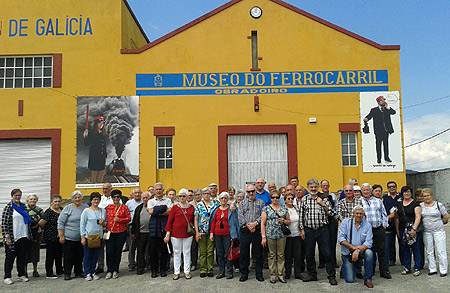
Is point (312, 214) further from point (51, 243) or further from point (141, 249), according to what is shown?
point (51, 243)

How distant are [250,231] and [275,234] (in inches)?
17.8

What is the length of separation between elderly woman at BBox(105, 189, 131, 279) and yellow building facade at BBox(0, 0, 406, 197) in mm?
5997

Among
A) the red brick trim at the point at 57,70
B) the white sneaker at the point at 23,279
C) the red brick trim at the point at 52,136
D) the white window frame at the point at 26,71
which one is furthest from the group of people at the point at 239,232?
the white window frame at the point at 26,71

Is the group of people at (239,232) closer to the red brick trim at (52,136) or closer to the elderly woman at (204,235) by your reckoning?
the elderly woman at (204,235)

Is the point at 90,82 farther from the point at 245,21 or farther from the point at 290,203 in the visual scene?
the point at 290,203

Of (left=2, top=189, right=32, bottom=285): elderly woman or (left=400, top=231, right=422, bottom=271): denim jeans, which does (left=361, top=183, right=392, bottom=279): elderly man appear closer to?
(left=400, top=231, right=422, bottom=271): denim jeans

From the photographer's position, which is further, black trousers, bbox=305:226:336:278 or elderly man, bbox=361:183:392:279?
elderly man, bbox=361:183:392:279

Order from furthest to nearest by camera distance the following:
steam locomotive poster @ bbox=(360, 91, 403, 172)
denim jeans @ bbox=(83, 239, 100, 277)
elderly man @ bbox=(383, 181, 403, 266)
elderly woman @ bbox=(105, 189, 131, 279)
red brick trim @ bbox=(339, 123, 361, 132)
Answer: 1. red brick trim @ bbox=(339, 123, 361, 132)
2. steam locomotive poster @ bbox=(360, 91, 403, 172)
3. elderly man @ bbox=(383, 181, 403, 266)
4. elderly woman @ bbox=(105, 189, 131, 279)
5. denim jeans @ bbox=(83, 239, 100, 277)

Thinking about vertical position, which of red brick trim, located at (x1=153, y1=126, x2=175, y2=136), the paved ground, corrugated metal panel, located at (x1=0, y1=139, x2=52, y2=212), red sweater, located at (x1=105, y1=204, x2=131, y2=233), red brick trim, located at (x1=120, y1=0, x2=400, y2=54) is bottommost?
the paved ground

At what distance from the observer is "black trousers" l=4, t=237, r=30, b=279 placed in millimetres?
7570

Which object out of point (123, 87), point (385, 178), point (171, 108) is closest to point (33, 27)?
point (123, 87)

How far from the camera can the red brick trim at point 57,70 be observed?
14.3 metres

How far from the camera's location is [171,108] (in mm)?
14164

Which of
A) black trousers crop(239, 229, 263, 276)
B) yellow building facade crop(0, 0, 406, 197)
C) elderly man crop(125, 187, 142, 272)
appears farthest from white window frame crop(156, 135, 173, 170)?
black trousers crop(239, 229, 263, 276)
